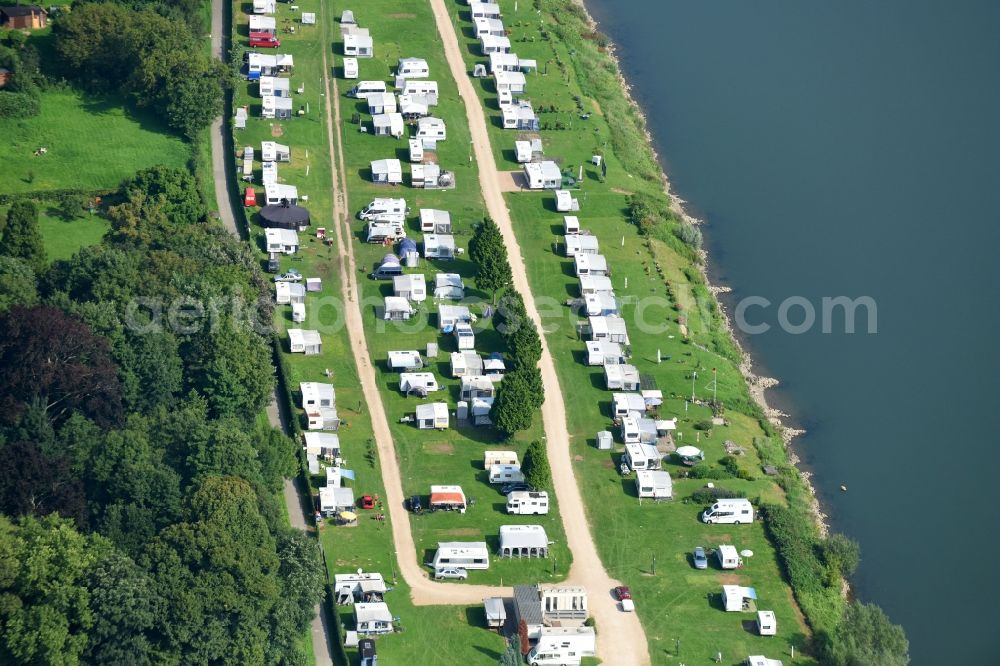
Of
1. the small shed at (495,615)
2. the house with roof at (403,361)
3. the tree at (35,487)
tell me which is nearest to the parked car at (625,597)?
the small shed at (495,615)

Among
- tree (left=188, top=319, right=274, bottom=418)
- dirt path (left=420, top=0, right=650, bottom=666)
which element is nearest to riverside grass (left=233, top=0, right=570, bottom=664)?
dirt path (left=420, top=0, right=650, bottom=666)

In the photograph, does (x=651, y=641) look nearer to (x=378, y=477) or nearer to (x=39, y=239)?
(x=378, y=477)

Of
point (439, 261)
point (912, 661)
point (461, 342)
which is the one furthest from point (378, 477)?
point (912, 661)

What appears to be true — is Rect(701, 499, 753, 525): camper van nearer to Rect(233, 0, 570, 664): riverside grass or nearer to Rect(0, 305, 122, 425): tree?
Rect(233, 0, 570, 664): riverside grass

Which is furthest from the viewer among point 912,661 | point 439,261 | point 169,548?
point 439,261

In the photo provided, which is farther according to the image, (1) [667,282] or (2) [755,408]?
(1) [667,282]

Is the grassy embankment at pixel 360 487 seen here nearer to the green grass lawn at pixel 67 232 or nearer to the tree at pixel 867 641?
the green grass lawn at pixel 67 232
